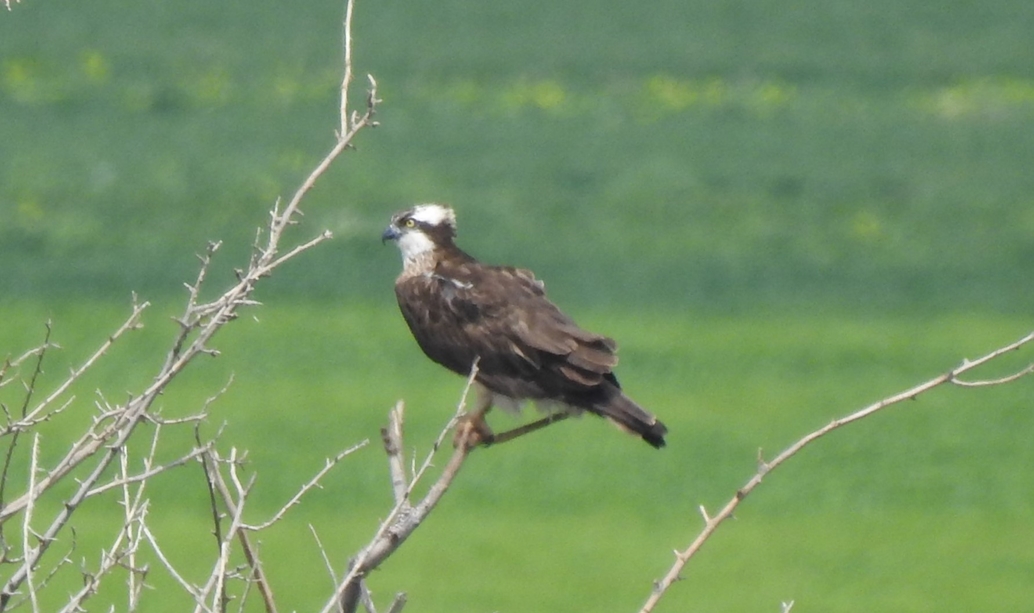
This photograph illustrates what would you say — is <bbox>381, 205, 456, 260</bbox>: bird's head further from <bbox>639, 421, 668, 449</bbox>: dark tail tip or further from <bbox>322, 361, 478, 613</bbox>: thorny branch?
<bbox>322, 361, 478, 613</bbox>: thorny branch

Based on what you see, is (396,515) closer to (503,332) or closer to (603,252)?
(503,332)

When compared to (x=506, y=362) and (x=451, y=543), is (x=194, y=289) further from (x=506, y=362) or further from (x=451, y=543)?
(x=451, y=543)

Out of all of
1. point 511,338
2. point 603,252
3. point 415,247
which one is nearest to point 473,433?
point 511,338

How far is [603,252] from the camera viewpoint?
2386cm

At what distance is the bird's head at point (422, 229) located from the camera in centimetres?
651

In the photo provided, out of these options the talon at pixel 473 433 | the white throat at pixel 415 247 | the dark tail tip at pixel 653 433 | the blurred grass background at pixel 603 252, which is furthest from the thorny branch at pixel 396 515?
the blurred grass background at pixel 603 252

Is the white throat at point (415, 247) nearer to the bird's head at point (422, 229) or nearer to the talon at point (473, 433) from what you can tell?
the bird's head at point (422, 229)

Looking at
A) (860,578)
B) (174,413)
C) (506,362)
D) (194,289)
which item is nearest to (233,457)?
(194,289)

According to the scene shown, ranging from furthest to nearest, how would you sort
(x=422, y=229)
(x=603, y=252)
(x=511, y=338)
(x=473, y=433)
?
(x=603, y=252) → (x=422, y=229) → (x=511, y=338) → (x=473, y=433)

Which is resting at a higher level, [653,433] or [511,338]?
[511,338]

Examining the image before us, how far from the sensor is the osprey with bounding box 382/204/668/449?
579 cm

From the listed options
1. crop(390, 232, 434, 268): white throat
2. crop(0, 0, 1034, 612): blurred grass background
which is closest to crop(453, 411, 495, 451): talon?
crop(390, 232, 434, 268): white throat

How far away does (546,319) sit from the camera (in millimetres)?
6082

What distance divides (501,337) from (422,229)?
62 centimetres
